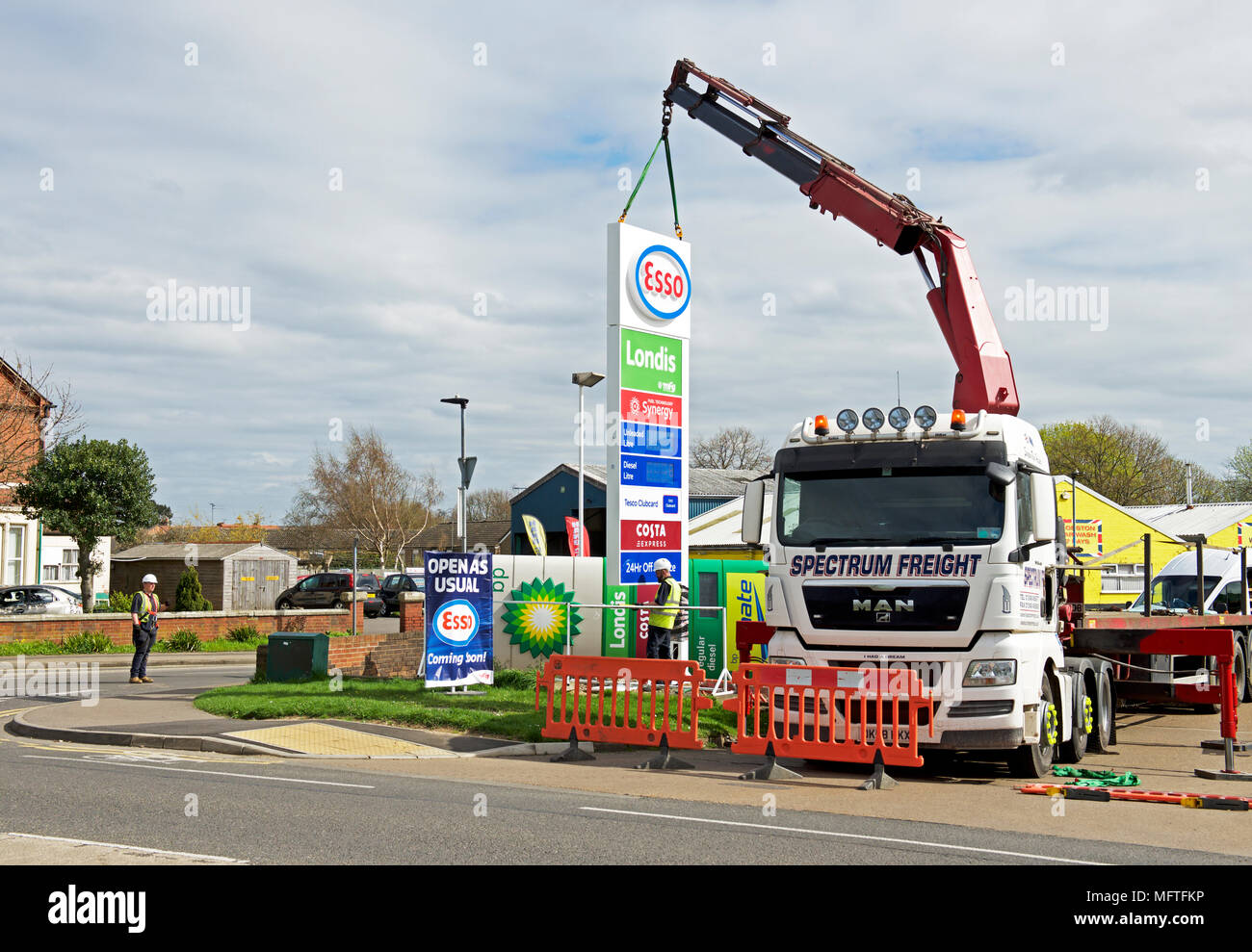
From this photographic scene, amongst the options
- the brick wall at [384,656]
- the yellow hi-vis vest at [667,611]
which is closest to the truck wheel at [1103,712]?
the yellow hi-vis vest at [667,611]

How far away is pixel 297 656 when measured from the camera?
61.5ft

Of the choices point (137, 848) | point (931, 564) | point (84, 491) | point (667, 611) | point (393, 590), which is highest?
point (84, 491)

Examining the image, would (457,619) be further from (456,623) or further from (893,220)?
(893,220)

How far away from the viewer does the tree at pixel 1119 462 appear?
65.9 metres

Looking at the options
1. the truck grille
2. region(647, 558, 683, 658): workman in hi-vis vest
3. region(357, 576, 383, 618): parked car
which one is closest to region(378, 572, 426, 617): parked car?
region(357, 576, 383, 618): parked car

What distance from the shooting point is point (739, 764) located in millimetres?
12352

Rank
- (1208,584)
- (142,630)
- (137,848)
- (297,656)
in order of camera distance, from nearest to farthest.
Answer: (137,848)
(297,656)
(142,630)
(1208,584)

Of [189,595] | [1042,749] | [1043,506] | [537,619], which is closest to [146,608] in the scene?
[537,619]

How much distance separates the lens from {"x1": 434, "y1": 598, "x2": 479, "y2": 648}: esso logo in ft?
54.9

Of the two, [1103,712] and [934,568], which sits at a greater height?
[934,568]

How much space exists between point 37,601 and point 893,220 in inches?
1067

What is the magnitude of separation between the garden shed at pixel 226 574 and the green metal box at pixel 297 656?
83.1 ft
